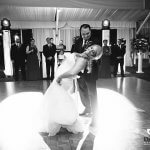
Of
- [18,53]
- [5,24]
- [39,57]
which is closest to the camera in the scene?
[18,53]

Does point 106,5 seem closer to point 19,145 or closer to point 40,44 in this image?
point 19,145

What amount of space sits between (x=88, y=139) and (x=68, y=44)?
33.6ft

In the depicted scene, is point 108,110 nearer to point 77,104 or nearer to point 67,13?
point 77,104

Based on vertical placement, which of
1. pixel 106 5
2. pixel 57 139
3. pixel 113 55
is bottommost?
pixel 57 139

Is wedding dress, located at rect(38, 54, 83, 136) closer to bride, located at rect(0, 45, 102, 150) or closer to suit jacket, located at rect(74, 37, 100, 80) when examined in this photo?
bride, located at rect(0, 45, 102, 150)

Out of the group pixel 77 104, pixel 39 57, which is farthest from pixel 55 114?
pixel 39 57

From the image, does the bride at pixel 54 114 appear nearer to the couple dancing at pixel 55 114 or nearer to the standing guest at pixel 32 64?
the couple dancing at pixel 55 114

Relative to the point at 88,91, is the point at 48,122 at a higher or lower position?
lower

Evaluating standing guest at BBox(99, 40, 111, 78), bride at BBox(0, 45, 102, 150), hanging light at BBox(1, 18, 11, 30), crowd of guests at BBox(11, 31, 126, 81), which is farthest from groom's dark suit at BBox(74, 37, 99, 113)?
hanging light at BBox(1, 18, 11, 30)

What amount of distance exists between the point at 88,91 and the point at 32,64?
14.0ft

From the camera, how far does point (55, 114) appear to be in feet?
8.70

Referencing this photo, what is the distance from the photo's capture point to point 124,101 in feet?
14.5

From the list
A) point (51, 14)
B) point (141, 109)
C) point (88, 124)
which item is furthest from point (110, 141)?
point (51, 14)

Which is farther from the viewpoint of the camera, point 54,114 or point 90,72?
point 90,72
